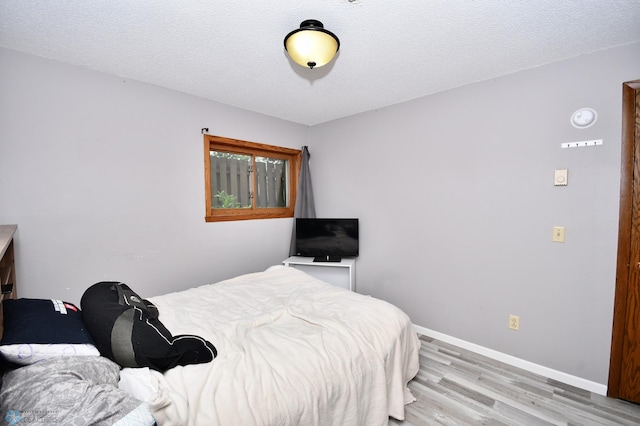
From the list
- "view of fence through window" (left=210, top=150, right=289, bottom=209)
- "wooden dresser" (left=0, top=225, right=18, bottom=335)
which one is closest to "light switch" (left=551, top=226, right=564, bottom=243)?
"view of fence through window" (left=210, top=150, right=289, bottom=209)

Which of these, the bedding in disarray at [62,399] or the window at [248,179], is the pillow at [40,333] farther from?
the window at [248,179]

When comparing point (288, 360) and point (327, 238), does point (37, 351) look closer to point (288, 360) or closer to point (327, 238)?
point (288, 360)

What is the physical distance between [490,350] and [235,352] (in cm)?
234

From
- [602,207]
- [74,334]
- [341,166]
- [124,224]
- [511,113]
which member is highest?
[511,113]

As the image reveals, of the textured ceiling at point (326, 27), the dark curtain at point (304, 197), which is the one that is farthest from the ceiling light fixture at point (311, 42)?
the dark curtain at point (304, 197)

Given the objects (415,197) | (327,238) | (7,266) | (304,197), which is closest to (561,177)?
(415,197)

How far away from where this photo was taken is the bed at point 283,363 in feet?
3.55

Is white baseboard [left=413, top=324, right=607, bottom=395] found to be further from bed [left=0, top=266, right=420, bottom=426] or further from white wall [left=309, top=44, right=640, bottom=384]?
bed [left=0, top=266, right=420, bottom=426]

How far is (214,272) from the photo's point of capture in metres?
3.06

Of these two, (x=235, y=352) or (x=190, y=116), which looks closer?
(x=235, y=352)

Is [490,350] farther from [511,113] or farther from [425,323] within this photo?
[511,113]

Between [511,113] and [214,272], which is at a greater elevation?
[511,113]

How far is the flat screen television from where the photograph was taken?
3424 millimetres

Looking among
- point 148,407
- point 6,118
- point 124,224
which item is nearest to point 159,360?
point 148,407
